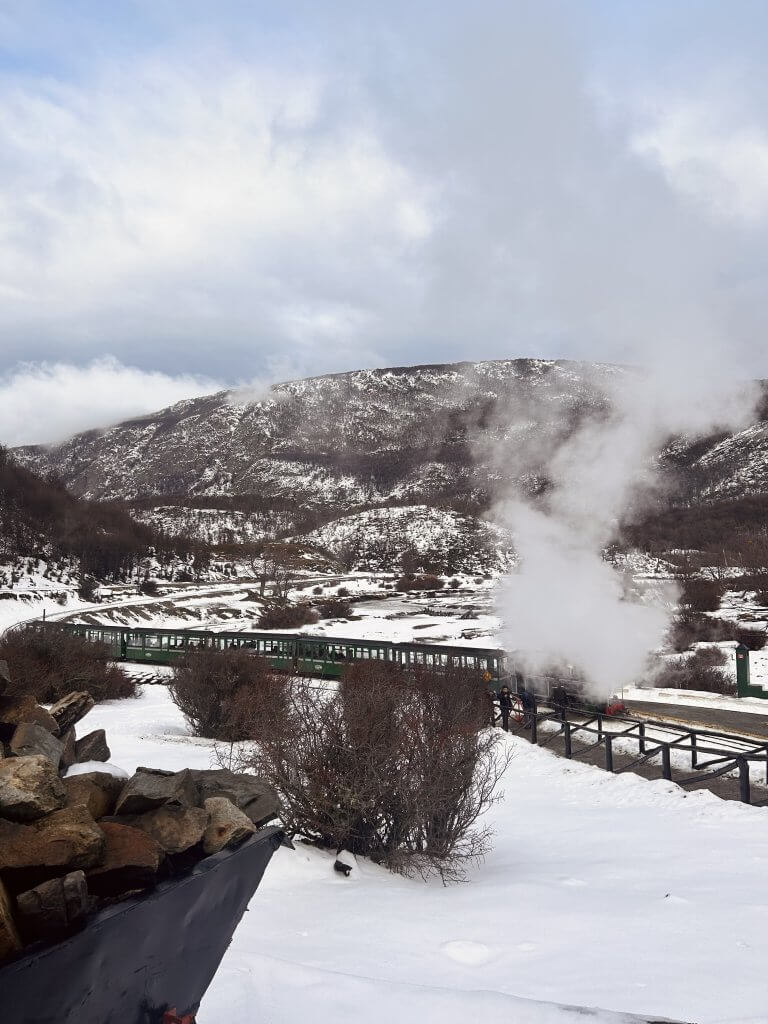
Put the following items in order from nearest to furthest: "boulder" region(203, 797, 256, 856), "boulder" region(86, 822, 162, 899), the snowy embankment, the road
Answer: "boulder" region(86, 822, 162, 899)
"boulder" region(203, 797, 256, 856)
the snowy embankment
the road

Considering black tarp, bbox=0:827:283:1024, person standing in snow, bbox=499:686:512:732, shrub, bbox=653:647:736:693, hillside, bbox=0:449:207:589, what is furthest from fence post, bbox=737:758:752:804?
hillside, bbox=0:449:207:589

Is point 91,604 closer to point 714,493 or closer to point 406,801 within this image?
point 406,801

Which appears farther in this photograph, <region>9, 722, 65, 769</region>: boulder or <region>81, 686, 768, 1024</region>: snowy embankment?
<region>81, 686, 768, 1024</region>: snowy embankment

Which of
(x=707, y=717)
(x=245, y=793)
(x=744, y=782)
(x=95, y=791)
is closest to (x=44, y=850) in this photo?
(x=95, y=791)

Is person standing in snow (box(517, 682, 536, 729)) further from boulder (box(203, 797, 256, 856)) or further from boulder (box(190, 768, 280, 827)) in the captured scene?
boulder (box(203, 797, 256, 856))

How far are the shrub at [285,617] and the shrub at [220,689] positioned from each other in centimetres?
2344

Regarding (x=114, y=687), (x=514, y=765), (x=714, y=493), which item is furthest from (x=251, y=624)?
(x=714, y=493)

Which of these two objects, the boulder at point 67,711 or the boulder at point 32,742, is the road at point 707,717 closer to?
the boulder at point 67,711

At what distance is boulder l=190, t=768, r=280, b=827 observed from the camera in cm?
336

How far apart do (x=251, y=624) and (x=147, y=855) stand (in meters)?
41.0

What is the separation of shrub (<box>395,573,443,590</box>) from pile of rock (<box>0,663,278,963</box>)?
64546mm

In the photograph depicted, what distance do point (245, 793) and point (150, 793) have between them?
2.78ft

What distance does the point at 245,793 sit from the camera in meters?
3.50

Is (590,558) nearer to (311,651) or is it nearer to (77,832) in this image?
(311,651)
